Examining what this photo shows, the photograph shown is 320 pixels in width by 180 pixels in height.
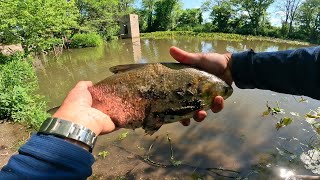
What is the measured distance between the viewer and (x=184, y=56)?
2846mm

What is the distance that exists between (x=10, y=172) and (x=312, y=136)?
8.81 m

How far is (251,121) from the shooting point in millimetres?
9586

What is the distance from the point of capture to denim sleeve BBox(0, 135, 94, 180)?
1.35 m

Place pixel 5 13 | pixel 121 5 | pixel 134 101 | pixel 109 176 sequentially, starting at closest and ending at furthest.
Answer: pixel 134 101 < pixel 109 176 < pixel 5 13 < pixel 121 5

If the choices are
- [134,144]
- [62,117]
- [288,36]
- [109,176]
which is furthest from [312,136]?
[288,36]

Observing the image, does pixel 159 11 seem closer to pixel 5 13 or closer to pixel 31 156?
pixel 5 13

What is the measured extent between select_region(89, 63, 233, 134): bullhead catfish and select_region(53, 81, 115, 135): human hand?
0.13 meters

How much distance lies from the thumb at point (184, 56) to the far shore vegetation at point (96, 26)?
6.71 metres

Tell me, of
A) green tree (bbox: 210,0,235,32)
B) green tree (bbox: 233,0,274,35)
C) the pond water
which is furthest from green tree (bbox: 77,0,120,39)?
the pond water

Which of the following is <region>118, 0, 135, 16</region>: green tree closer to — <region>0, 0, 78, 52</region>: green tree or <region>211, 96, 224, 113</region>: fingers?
<region>0, 0, 78, 52</region>: green tree

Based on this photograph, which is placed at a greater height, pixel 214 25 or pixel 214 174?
pixel 214 25

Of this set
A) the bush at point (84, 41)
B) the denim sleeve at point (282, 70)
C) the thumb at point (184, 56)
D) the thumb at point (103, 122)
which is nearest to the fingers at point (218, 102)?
the denim sleeve at point (282, 70)

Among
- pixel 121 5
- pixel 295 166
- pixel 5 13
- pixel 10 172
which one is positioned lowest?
pixel 295 166

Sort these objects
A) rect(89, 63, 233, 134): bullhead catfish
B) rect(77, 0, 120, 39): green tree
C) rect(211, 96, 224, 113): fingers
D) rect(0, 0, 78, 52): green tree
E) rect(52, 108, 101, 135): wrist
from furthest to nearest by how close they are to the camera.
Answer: rect(77, 0, 120, 39): green tree
rect(0, 0, 78, 52): green tree
rect(211, 96, 224, 113): fingers
rect(89, 63, 233, 134): bullhead catfish
rect(52, 108, 101, 135): wrist
